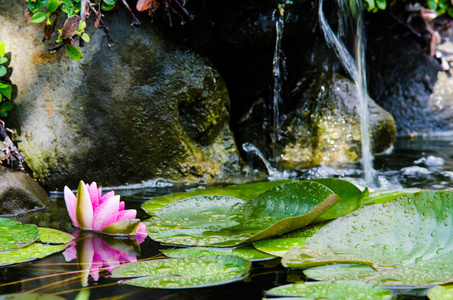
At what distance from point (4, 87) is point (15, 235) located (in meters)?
1.13

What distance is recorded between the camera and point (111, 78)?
2.29 meters

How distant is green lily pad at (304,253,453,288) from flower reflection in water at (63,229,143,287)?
1.71ft

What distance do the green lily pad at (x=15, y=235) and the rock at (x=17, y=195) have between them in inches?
14.7

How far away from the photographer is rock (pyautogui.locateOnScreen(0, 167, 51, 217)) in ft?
5.80

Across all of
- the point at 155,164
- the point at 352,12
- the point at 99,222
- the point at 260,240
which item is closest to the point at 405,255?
the point at 260,240

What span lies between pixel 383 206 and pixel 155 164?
57.5 inches

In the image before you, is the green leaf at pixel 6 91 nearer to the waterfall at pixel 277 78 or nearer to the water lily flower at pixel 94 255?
the water lily flower at pixel 94 255

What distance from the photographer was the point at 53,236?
54.8 inches

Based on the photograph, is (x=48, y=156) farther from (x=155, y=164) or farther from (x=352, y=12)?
(x=352, y=12)

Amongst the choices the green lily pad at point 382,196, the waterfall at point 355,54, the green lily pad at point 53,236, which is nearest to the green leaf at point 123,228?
the green lily pad at point 53,236

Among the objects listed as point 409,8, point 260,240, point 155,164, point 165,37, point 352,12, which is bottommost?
point 260,240

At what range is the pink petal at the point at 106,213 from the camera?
142cm

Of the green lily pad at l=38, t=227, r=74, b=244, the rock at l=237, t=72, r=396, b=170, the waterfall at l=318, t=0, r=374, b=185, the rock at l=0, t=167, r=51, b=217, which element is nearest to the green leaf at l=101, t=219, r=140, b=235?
the green lily pad at l=38, t=227, r=74, b=244

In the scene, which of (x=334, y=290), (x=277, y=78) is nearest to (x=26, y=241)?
(x=334, y=290)
